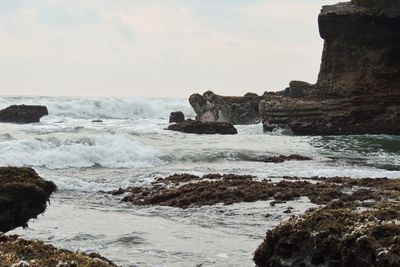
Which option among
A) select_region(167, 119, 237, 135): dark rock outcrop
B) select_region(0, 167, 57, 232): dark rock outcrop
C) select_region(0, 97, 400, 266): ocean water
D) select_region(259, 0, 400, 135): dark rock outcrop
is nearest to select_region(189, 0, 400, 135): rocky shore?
select_region(259, 0, 400, 135): dark rock outcrop

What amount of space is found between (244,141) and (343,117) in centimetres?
1121

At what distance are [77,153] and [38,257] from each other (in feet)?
68.1

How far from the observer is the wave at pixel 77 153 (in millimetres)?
24609

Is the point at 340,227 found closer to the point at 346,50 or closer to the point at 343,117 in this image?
the point at 343,117

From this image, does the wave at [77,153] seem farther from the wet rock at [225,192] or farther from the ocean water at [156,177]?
→ the wet rock at [225,192]

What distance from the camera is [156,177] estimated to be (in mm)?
19562

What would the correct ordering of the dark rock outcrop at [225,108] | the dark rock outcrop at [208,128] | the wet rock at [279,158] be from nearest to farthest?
the wet rock at [279,158]
the dark rock outcrop at [208,128]
the dark rock outcrop at [225,108]

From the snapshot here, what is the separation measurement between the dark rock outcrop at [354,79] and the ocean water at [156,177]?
5.32 meters

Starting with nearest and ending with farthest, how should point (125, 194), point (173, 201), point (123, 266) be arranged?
point (123, 266) → point (173, 201) → point (125, 194)

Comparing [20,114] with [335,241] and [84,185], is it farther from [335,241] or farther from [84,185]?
[335,241]

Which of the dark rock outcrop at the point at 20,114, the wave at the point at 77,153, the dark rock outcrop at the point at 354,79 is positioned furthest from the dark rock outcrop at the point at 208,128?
the dark rock outcrop at the point at 20,114

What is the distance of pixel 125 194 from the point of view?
1684 cm

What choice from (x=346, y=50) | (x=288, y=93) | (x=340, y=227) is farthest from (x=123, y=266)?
(x=288, y=93)

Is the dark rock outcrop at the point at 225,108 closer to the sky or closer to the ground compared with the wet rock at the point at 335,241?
closer to the sky
